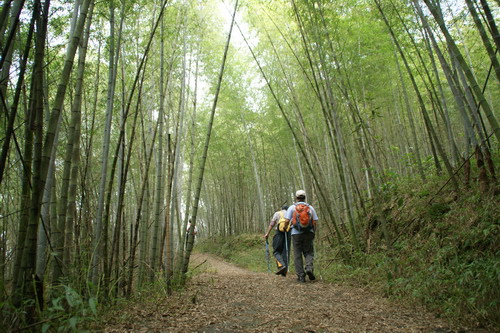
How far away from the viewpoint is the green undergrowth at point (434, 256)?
1.95 m

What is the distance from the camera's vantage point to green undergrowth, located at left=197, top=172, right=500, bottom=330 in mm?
1949

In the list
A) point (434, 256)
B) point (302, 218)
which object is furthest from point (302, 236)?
point (434, 256)

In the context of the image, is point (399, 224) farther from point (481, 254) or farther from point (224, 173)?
point (224, 173)

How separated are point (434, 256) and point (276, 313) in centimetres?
171

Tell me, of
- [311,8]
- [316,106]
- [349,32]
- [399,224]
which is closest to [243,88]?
[316,106]

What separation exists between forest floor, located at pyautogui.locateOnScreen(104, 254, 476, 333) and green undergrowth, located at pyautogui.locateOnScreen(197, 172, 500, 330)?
184mm

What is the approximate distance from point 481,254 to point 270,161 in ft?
34.5

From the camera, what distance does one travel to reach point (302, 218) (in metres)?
3.68

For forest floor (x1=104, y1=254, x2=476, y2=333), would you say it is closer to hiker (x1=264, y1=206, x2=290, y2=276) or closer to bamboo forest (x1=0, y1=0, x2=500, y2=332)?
bamboo forest (x1=0, y1=0, x2=500, y2=332)

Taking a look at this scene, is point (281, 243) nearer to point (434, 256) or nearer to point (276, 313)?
point (434, 256)

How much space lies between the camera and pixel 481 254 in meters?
2.43


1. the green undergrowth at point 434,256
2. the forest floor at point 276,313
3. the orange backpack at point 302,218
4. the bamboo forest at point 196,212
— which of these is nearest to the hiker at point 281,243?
the bamboo forest at point 196,212

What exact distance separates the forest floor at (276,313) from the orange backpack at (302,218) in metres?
0.82

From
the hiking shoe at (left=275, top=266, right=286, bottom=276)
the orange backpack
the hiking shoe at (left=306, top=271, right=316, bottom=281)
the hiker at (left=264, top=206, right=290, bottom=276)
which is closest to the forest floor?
the hiking shoe at (left=306, top=271, right=316, bottom=281)
